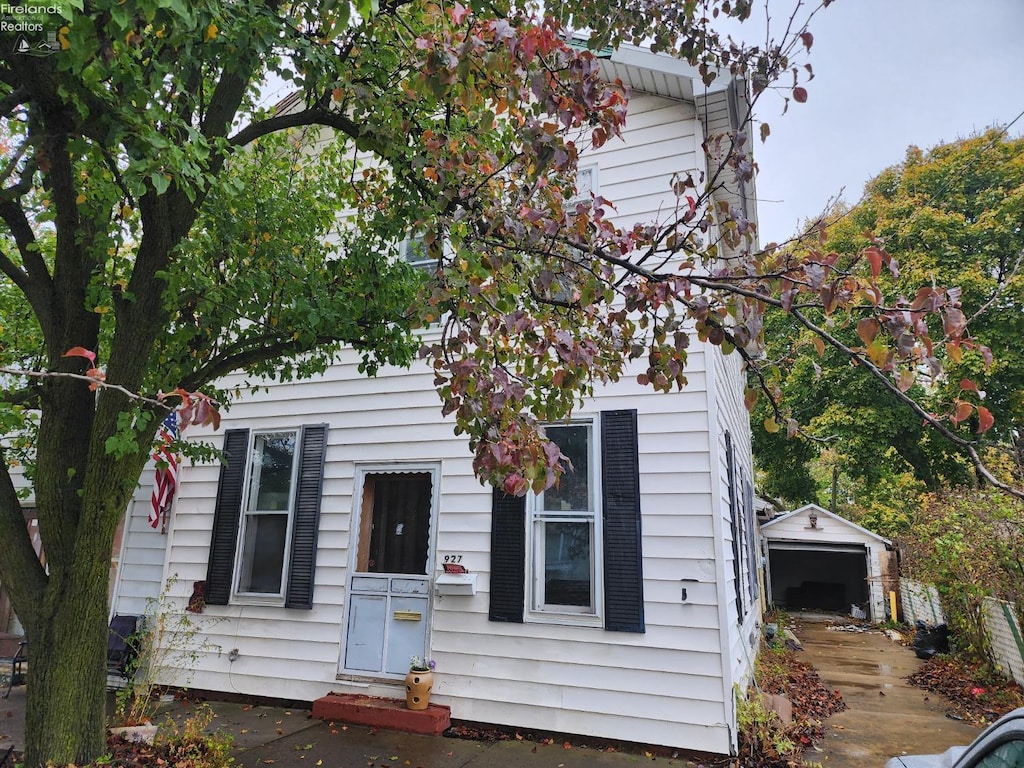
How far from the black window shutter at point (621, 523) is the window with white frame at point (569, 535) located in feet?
0.44

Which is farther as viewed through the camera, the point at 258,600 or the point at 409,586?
the point at 258,600

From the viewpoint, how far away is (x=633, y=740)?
16.7 feet

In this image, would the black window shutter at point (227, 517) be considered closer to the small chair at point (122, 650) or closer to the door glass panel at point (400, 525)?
the small chair at point (122, 650)

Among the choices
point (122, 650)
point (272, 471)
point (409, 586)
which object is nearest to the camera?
point (409, 586)

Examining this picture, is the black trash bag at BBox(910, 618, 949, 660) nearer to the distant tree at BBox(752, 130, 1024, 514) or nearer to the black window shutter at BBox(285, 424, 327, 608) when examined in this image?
the distant tree at BBox(752, 130, 1024, 514)

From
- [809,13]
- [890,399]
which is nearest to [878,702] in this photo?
[809,13]

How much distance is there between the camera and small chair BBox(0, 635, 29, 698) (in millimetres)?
6824

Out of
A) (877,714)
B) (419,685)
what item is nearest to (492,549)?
(419,685)

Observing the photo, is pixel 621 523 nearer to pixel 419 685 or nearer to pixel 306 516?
pixel 419 685

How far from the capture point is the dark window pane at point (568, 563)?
568 centimetres

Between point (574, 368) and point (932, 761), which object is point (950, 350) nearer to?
point (574, 368)

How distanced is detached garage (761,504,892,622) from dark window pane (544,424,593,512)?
1384 cm

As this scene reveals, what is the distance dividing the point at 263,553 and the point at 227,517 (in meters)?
0.61

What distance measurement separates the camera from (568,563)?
19.0 feet
